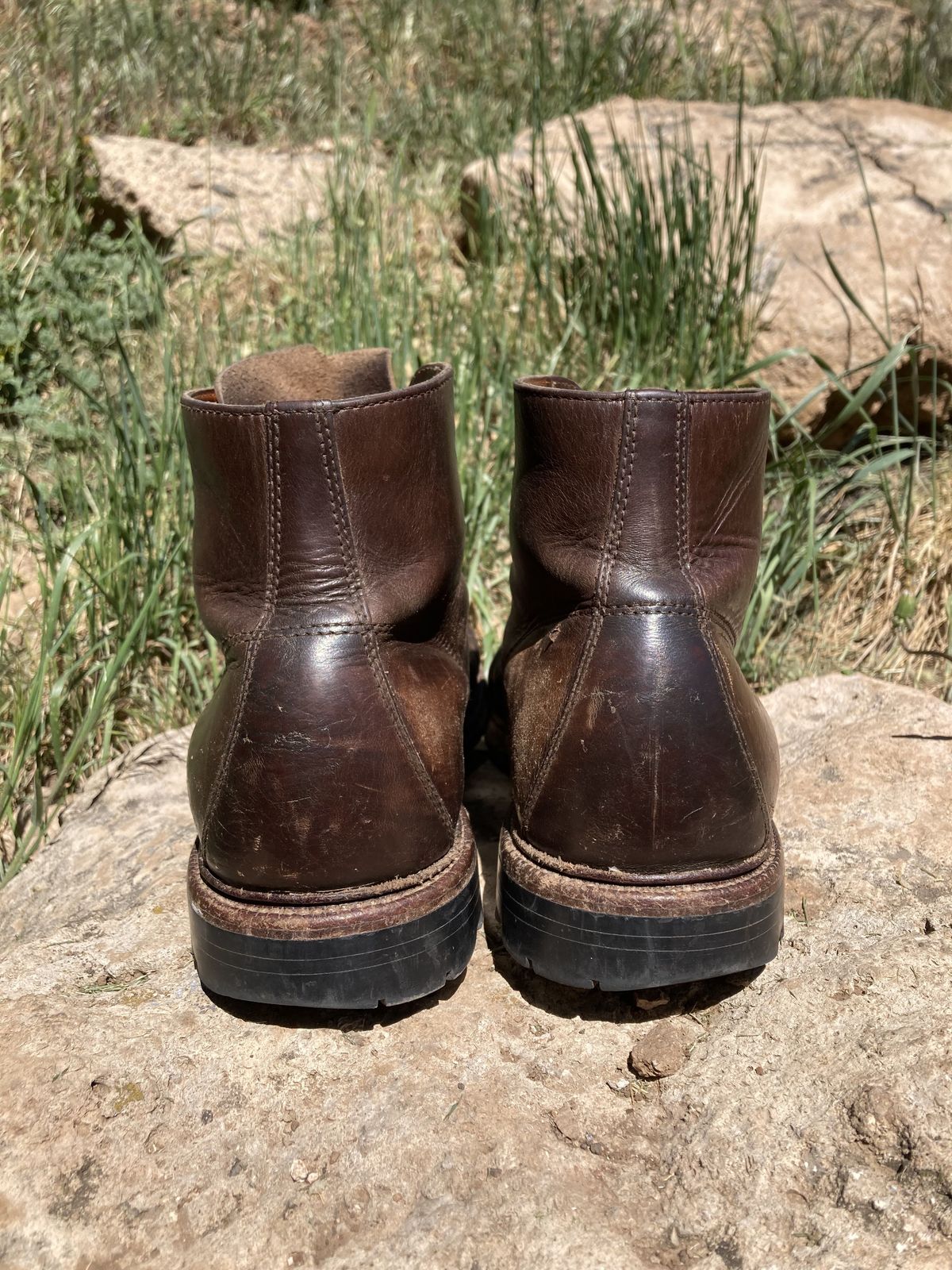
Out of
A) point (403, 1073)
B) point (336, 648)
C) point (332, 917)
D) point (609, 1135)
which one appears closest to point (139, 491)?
point (336, 648)

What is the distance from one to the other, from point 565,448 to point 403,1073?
90cm

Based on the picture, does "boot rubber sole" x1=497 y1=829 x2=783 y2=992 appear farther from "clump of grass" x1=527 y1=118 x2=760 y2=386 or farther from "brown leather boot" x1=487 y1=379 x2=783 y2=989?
"clump of grass" x1=527 y1=118 x2=760 y2=386

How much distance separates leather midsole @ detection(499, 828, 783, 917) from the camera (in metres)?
1.45

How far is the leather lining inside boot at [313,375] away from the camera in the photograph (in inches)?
71.9

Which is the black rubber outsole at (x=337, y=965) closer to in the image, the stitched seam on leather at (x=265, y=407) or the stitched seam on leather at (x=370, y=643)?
the stitched seam on leather at (x=370, y=643)

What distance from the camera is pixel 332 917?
144 cm

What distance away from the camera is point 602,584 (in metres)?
1.50

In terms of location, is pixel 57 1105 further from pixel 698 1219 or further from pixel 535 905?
pixel 698 1219

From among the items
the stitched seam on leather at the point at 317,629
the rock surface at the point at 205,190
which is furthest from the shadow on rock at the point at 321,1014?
the rock surface at the point at 205,190

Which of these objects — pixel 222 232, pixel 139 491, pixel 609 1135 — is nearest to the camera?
pixel 609 1135

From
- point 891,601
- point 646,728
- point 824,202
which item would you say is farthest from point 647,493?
point 824,202

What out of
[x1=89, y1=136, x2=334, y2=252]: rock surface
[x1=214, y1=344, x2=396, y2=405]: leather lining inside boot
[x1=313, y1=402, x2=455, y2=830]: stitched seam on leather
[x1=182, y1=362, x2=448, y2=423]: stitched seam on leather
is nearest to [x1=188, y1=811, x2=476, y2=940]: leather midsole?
[x1=313, y1=402, x2=455, y2=830]: stitched seam on leather

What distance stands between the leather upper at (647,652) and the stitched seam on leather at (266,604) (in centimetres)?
41

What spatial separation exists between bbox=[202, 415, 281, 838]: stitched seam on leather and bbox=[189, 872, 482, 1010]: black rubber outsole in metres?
0.20
